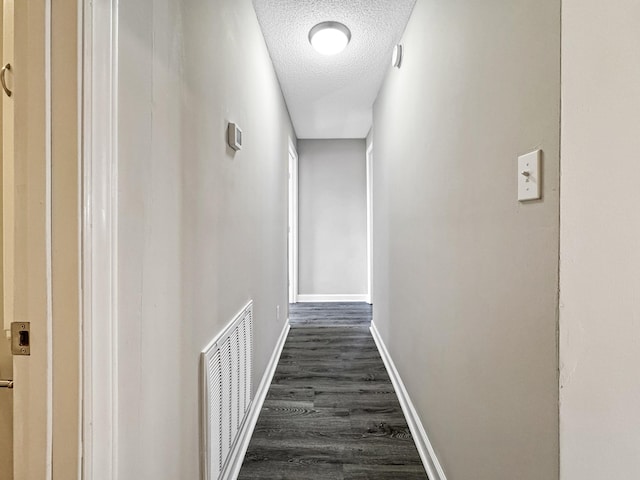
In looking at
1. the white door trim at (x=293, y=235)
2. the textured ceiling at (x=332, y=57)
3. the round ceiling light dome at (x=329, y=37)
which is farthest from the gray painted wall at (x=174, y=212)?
the white door trim at (x=293, y=235)

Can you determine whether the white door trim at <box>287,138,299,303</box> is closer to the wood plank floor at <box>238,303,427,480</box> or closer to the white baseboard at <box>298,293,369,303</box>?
the white baseboard at <box>298,293,369,303</box>

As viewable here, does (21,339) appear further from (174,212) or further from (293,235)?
(293,235)

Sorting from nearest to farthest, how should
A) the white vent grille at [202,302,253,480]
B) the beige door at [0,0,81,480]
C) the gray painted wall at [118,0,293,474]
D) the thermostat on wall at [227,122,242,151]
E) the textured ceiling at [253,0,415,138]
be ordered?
the beige door at [0,0,81,480]
the gray painted wall at [118,0,293,474]
the white vent grille at [202,302,253,480]
the thermostat on wall at [227,122,242,151]
the textured ceiling at [253,0,415,138]

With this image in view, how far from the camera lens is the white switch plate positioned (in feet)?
2.56

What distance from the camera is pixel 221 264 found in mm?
1417

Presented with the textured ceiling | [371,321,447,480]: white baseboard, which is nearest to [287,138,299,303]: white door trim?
the textured ceiling

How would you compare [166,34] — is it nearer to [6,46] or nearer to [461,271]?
[6,46]

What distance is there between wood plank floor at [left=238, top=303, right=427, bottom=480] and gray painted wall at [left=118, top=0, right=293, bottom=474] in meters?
0.70

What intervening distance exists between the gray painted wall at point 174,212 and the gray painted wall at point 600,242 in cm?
96

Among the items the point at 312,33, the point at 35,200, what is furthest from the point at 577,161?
the point at 312,33

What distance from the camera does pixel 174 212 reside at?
3.23ft

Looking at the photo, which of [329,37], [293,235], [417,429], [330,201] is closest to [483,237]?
[417,429]

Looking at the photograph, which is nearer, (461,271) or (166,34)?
(166,34)

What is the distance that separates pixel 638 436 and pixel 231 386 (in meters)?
1.35
